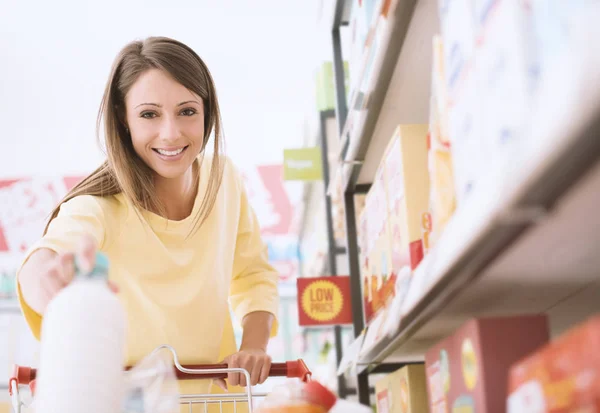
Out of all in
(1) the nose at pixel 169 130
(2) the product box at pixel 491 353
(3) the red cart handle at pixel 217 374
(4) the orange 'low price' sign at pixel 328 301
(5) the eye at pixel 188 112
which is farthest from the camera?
(4) the orange 'low price' sign at pixel 328 301

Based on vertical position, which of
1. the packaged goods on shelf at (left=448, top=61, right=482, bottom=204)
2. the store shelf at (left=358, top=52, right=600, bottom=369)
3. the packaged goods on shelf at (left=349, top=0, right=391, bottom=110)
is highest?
the packaged goods on shelf at (left=349, top=0, right=391, bottom=110)

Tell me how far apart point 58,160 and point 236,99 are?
1870 millimetres

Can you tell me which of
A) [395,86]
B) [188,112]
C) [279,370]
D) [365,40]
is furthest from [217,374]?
[365,40]

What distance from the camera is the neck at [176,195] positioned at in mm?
1776

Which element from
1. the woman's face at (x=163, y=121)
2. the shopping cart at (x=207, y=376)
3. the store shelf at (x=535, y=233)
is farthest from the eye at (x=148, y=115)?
the store shelf at (x=535, y=233)

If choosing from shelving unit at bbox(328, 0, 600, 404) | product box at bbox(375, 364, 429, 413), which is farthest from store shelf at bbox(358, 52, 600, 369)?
product box at bbox(375, 364, 429, 413)

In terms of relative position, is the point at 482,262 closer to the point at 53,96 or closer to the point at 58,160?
the point at 53,96

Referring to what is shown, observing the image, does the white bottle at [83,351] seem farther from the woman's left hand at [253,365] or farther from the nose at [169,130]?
the nose at [169,130]

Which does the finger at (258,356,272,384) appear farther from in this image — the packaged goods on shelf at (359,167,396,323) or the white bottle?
the white bottle

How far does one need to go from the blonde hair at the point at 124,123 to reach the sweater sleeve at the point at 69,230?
0.07m

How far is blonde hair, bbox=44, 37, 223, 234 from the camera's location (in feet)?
5.41

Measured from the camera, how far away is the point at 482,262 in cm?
77

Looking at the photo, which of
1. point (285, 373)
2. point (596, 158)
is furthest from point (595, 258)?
point (285, 373)

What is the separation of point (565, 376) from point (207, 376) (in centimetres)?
99
